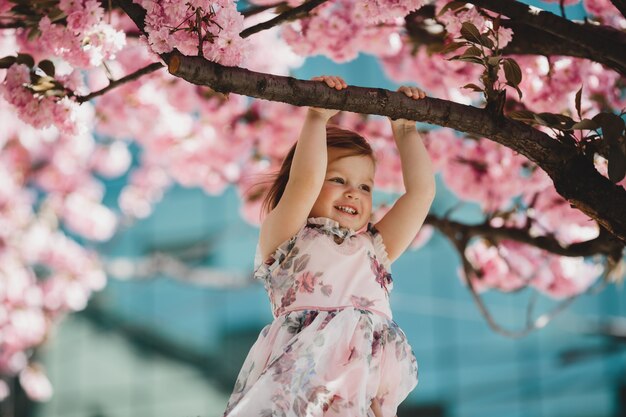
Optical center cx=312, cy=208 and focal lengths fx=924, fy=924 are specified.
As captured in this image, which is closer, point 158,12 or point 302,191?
point 158,12

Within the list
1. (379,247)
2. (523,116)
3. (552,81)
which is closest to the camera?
(523,116)

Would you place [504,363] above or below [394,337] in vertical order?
below

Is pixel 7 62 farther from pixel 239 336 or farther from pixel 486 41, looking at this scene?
pixel 239 336

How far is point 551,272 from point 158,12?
301 centimetres

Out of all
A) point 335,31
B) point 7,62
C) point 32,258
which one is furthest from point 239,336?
point 7,62

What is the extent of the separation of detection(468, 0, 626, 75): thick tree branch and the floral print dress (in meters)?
0.65

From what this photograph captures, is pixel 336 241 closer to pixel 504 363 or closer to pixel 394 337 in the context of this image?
pixel 394 337

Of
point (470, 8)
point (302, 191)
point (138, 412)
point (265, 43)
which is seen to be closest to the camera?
point (302, 191)

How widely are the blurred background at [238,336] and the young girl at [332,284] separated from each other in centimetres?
720

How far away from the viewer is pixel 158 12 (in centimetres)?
198

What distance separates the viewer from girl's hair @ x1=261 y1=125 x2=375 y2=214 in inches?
93.2

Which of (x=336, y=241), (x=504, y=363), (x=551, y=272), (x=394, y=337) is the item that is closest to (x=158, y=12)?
(x=336, y=241)

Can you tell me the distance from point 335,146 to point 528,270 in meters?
2.19

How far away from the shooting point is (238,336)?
11742mm
